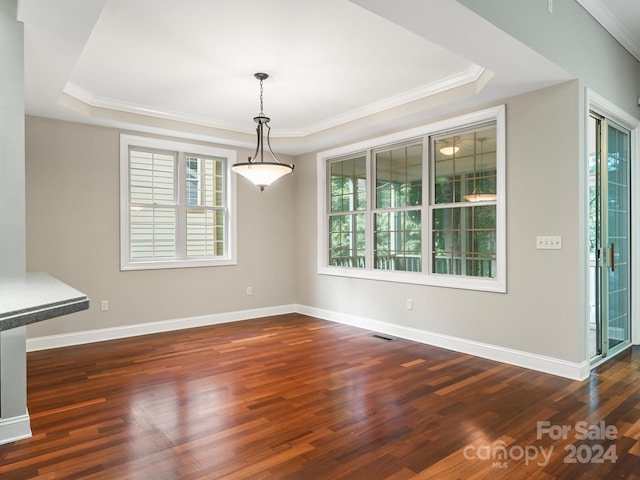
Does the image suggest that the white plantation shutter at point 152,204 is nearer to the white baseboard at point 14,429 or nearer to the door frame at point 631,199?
Result: the white baseboard at point 14,429

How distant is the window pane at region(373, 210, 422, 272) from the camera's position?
4832 millimetres

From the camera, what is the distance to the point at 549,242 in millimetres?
3611

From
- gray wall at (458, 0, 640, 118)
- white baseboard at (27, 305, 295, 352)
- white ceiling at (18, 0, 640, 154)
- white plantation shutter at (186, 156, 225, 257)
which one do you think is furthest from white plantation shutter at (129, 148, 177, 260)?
gray wall at (458, 0, 640, 118)

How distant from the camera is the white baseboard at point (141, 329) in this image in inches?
175

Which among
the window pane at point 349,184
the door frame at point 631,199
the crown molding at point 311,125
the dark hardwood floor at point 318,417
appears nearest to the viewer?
the dark hardwood floor at point 318,417

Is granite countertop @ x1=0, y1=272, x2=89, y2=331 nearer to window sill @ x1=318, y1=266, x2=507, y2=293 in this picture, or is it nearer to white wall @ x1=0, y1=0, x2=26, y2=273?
white wall @ x1=0, y1=0, x2=26, y2=273

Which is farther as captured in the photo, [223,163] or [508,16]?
[223,163]

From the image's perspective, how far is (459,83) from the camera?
3959mm

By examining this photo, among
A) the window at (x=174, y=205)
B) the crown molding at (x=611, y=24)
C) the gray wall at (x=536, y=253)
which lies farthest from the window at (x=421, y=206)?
the window at (x=174, y=205)

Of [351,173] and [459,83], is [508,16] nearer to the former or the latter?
[459,83]

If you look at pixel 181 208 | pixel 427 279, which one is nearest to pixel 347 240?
pixel 427 279

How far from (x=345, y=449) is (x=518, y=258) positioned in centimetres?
247

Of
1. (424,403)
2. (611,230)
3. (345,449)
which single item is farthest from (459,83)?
(345,449)

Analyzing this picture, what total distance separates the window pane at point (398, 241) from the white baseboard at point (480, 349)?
2.37ft
